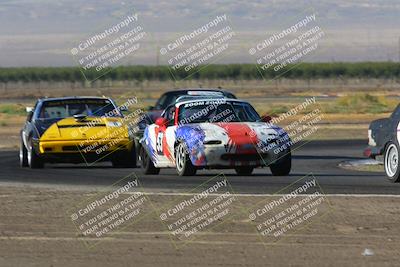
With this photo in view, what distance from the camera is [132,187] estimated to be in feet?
62.1

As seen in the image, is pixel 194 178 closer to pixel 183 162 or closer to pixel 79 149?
pixel 183 162

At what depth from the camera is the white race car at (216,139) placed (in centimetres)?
2014

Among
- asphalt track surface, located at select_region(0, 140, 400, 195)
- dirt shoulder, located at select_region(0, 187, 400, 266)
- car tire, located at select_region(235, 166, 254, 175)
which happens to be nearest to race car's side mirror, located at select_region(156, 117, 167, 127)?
asphalt track surface, located at select_region(0, 140, 400, 195)

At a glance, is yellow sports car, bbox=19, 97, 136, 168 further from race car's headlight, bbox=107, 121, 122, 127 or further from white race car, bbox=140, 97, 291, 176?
white race car, bbox=140, 97, 291, 176

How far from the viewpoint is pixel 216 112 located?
69.7 feet

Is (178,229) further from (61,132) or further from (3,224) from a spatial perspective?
(61,132)

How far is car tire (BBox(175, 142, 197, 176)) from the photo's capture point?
20.5 metres

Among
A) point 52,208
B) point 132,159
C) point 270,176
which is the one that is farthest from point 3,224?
point 132,159

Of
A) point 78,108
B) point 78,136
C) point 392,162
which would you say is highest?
point 78,108

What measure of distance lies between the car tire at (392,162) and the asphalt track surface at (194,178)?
0.16m

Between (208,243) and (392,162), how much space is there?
786 cm

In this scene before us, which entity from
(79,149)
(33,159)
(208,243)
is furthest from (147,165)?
(208,243)

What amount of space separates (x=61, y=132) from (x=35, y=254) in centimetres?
1130

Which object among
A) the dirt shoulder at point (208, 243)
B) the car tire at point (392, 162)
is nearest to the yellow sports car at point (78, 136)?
the car tire at point (392, 162)
